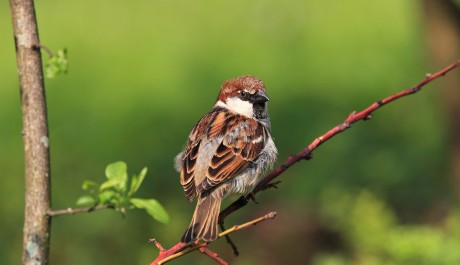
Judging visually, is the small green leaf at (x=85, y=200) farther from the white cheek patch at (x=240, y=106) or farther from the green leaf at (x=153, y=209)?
the white cheek patch at (x=240, y=106)

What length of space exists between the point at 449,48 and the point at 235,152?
3079 mm

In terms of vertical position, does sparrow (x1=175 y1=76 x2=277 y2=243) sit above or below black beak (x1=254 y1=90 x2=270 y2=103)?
below

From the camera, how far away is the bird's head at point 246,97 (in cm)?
400

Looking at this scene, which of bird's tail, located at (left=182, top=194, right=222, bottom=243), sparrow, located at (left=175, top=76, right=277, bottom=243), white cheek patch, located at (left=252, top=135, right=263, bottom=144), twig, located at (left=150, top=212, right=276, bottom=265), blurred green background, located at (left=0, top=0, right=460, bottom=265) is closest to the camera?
twig, located at (left=150, top=212, right=276, bottom=265)

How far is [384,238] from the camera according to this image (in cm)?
519

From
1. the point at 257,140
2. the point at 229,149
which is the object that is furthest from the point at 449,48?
the point at 229,149

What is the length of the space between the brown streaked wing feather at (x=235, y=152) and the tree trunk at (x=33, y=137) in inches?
50.4

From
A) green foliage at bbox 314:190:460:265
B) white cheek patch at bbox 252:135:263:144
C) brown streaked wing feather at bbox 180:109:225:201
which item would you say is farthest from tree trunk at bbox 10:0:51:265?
green foliage at bbox 314:190:460:265

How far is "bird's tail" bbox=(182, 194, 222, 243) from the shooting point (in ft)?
9.00

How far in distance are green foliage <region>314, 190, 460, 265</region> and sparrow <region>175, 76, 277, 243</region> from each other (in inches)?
50.7

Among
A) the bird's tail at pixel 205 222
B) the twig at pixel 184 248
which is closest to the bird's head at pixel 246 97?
the bird's tail at pixel 205 222

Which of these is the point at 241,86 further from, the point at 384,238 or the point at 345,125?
the point at 384,238

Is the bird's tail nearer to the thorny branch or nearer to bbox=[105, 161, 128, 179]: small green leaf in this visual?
the thorny branch

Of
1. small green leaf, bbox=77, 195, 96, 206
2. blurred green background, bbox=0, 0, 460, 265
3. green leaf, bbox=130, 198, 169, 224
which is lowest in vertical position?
blurred green background, bbox=0, 0, 460, 265
